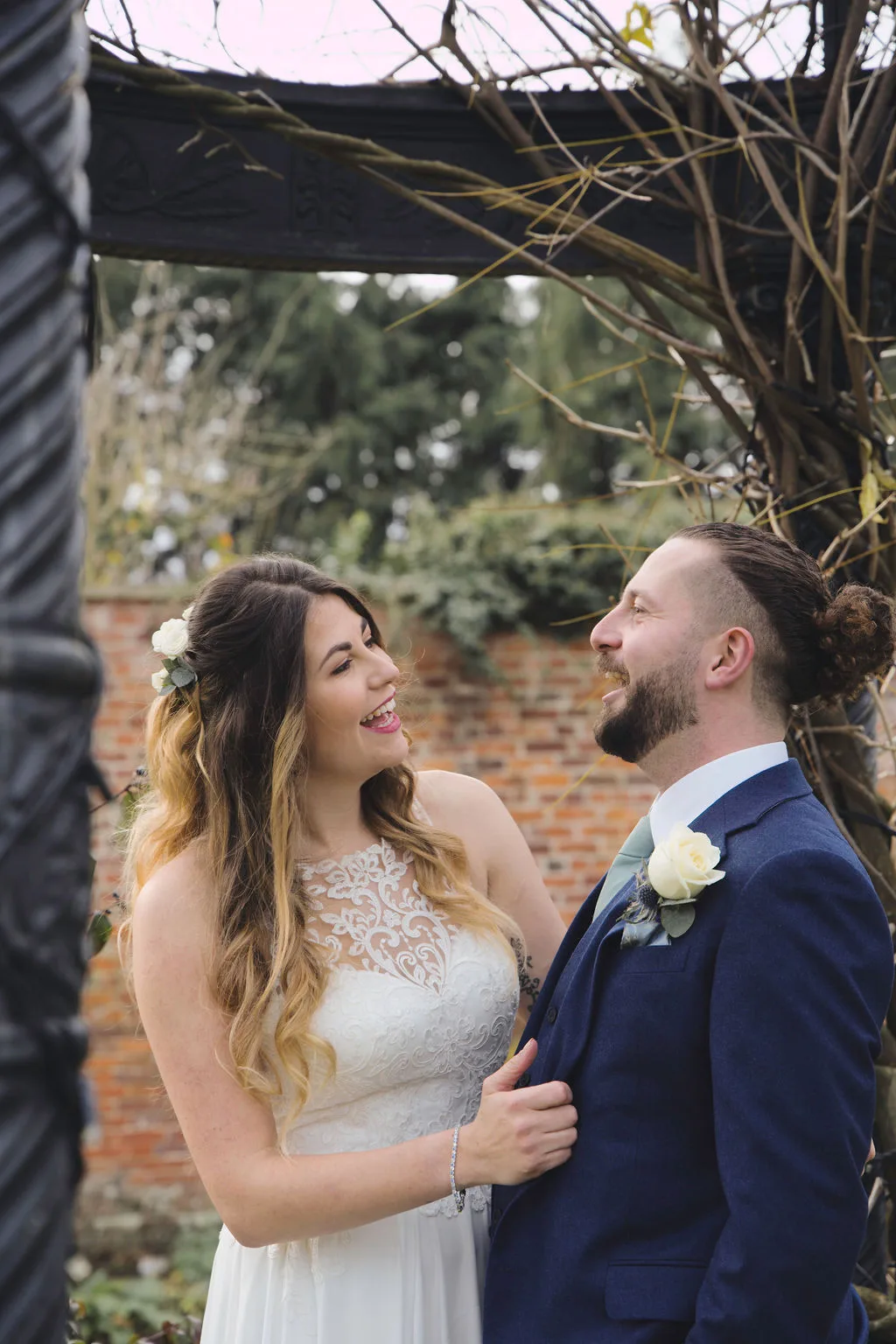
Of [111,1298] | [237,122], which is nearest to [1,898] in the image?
[237,122]

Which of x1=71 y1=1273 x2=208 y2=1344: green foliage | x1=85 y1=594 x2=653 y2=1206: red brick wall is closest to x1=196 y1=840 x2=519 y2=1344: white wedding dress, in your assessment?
x1=71 y1=1273 x2=208 y2=1344: green foliage

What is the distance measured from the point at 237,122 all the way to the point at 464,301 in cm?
1196

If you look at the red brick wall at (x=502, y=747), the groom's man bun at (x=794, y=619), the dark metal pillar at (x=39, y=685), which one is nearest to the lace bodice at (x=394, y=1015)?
the groom's man bun at (x=794, y=619)

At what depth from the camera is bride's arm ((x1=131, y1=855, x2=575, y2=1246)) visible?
1927 mm

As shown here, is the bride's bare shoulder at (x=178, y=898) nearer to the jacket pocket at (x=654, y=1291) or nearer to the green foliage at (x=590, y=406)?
the jacket pocket at (x=654, y=1291)

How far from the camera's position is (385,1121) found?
Result: 86.9 inches

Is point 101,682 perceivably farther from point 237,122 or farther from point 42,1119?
point 237,122

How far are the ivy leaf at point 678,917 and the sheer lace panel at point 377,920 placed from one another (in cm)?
64

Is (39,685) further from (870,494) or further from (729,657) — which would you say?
(870,494)

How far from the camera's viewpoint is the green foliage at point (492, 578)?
252 inches

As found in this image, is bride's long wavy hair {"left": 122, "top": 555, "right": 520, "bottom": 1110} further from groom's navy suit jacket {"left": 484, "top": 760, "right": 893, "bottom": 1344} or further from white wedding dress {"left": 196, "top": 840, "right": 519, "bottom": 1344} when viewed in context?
groom's navy suit jacket {"left": 484, "top": 760, "right": 893, "bottom": 1344}

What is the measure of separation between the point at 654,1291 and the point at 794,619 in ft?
3.13

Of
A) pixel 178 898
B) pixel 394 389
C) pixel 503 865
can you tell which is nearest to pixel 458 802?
pixel 503 865

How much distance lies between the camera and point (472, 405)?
1439cm
